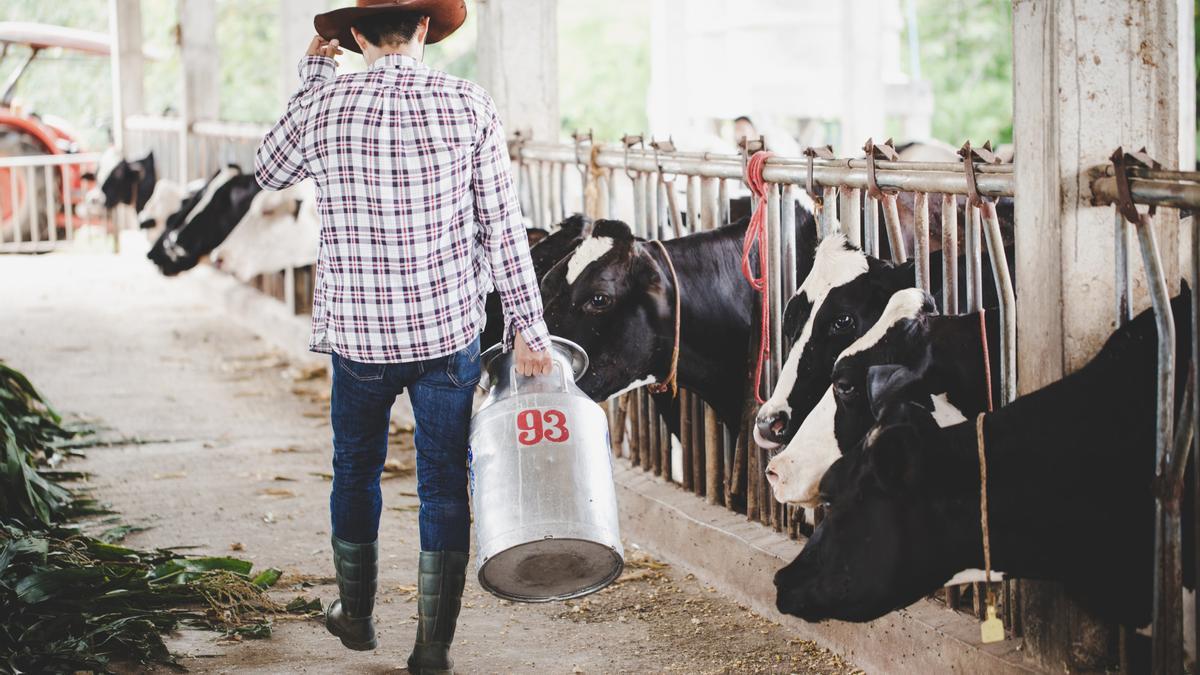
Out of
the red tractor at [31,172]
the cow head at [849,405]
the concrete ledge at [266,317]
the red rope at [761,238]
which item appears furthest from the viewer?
the red tractor at [31,172]

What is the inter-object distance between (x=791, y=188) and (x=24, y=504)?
312 centimetres

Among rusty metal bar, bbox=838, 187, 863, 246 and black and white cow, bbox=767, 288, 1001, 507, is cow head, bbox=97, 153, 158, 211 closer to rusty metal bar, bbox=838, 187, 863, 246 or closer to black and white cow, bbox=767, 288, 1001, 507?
rusty metal bar, bbox=838, 187, 863, 246

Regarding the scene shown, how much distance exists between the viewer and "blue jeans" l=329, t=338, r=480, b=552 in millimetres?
3777

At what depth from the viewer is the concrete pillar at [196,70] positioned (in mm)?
13680

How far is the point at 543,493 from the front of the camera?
136 inches

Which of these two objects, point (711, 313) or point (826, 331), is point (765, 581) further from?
point (826, 331)

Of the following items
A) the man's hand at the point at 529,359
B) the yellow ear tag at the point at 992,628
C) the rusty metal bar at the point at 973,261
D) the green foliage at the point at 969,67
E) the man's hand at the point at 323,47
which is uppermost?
the green foliage at the point at 969,67

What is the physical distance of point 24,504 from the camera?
17.5 ft

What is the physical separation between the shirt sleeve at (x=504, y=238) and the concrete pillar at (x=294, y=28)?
7.27 metres

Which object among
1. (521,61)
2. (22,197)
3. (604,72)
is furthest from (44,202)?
(604,72)

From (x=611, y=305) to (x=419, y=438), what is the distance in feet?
3.21

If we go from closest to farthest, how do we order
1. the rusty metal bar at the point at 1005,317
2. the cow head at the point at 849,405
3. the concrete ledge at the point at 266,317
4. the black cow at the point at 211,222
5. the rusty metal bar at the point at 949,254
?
the cow head at the point at 849,405 → the rusty metal bar at the point at 1005,317 → the rusty metal bar at the point at 949,254 → the concrete ledge at the point at 266,317 → the black cow at the point at 211,222

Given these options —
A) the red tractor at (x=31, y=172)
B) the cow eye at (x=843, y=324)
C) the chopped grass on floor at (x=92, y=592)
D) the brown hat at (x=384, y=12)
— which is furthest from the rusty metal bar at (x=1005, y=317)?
the red tractor at (x=31, y=172)

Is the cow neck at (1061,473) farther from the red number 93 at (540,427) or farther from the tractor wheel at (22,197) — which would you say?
the tractor wheel at (22,197)
